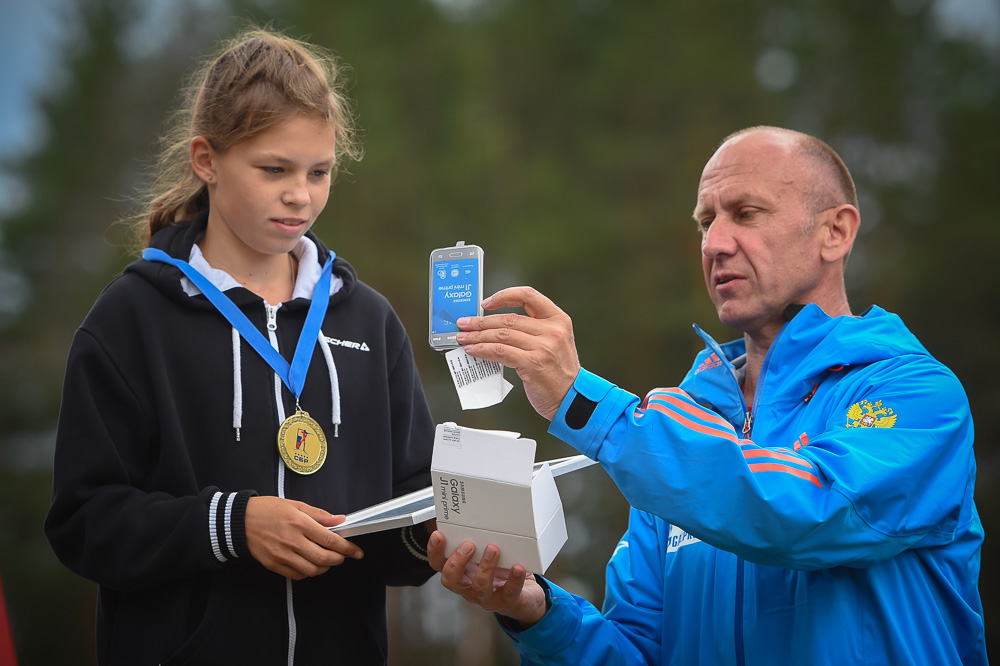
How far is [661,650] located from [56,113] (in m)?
8.35

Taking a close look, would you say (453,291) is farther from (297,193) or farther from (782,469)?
(782,469)

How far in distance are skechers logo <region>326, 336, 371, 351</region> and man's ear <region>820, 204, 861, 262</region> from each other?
118 cm

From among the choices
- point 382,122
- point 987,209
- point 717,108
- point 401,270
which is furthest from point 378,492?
point 987,209

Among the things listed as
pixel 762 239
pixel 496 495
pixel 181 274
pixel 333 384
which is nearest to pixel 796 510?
pixel 496 495

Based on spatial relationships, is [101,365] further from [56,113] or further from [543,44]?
[543,44]

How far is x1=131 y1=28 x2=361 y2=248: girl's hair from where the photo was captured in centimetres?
187

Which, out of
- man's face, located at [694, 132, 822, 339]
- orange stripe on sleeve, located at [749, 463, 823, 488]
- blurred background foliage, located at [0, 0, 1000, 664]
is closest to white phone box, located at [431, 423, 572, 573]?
orange stripe on sleeve, located at [749, 463, 823, 488]

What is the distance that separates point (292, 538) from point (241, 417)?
342 millimetres

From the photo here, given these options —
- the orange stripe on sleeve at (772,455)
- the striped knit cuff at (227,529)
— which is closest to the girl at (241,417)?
the striped knit cuff at (227,529)

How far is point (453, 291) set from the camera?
5.23 feet

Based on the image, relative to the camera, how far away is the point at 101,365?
1.74 metres

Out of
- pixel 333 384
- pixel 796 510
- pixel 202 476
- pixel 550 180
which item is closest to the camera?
pixel 796 510

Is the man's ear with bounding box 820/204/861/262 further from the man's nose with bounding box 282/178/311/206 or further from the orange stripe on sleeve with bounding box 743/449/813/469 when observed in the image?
the man's nose with bounding box 282/178/311/206

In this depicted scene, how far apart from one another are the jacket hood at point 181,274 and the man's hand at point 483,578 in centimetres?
68
